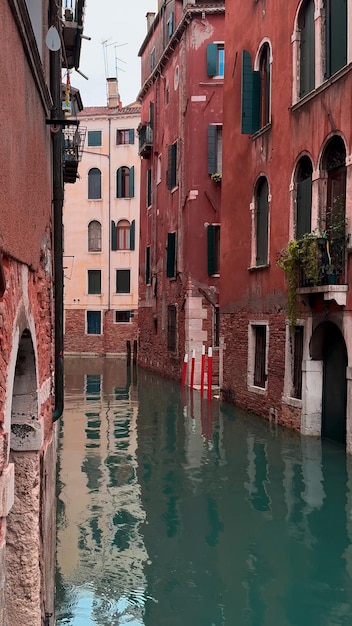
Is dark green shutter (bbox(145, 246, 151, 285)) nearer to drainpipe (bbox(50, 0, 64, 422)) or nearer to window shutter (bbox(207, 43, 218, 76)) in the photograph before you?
window shutter (bbox(207, 43, 218, 76))

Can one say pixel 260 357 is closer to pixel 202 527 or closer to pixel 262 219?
pixel 262 219

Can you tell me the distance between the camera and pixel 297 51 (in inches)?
446

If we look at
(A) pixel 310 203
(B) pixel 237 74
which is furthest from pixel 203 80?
(A) pixel 310 203

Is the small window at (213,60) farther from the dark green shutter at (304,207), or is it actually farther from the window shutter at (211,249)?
the dark green shutter at (304,207)

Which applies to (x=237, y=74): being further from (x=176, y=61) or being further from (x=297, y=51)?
(x=176, y=61)

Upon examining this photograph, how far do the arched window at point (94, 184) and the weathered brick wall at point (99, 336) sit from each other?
15.7ft

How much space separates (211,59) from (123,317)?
49.4 ft

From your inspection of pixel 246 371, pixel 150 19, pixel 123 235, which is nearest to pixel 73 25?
pixel 246 371

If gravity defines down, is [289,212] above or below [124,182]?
below

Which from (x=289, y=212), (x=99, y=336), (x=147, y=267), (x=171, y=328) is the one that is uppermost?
(x=289, y=212)

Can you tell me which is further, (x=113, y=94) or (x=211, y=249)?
(x=113, y=94)

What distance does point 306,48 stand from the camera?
36.4 feet

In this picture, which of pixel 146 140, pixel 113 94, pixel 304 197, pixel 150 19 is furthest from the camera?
pixel 113 94

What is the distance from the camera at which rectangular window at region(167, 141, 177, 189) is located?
64.7ft
